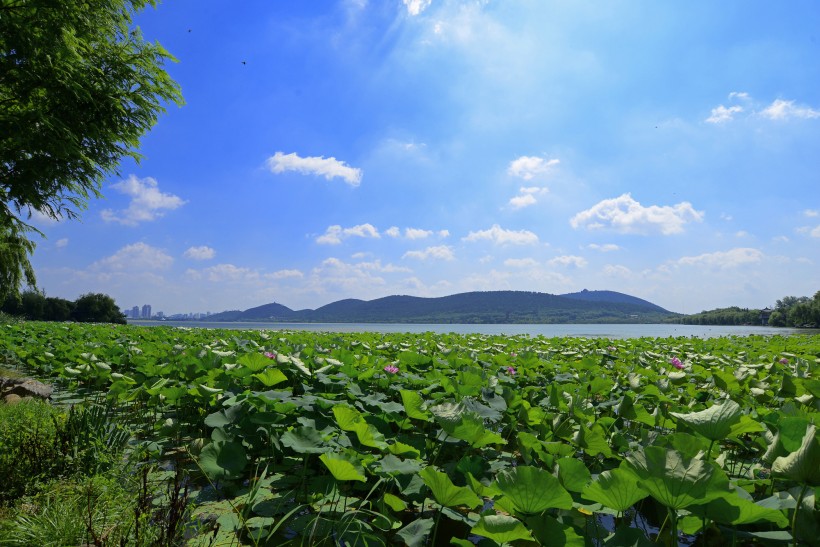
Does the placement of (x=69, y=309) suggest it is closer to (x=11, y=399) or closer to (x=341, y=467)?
(x=11, y=399)

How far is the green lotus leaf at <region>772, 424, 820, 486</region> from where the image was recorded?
4.28 ft

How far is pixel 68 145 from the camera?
314 inches

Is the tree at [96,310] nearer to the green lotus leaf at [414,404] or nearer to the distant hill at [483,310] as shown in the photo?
the green lotus leaf at [414,404]

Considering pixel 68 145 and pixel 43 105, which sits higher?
pixel 43 105

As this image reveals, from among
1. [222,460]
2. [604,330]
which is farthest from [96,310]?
[604,330]

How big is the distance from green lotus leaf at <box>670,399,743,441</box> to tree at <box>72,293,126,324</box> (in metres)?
58.4

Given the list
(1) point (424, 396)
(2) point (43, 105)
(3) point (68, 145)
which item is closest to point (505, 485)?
(1) point (424, 396)

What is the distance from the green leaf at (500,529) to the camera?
1.27 m

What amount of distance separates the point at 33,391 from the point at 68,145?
5038 mm

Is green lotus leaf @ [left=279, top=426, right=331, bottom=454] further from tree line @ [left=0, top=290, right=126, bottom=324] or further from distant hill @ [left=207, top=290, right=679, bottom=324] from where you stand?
distant hill @ [left=207, top=290, right=679, bottom=324]

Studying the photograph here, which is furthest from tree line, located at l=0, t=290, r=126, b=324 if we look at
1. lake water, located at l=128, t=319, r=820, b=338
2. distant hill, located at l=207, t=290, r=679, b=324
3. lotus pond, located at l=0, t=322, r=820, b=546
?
distant hill, located at l=207, t=290, r=679, b=324

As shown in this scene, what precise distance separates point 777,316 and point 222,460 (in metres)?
85.5

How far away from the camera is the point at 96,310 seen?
161 ft

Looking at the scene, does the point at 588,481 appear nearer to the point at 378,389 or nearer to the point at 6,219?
the point at 378,389
